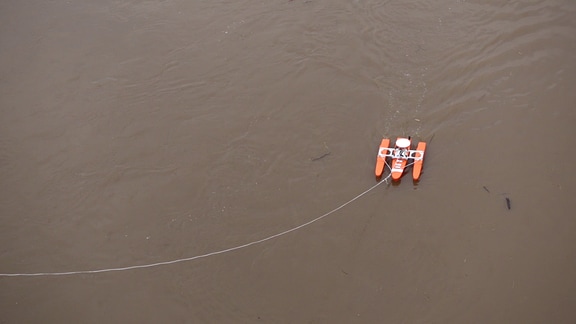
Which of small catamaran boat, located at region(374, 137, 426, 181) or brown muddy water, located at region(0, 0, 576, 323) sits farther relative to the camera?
small catamaran boat, located at region(374, 137, 426, 181)

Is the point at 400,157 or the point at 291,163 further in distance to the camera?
the point at 291,163

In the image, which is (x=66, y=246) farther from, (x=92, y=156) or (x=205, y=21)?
(x=205, y=21)

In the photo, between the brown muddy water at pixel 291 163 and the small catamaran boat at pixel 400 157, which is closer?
the brown muddy water at pixel 291 163

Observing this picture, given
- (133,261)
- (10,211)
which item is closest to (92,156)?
(10,211)
